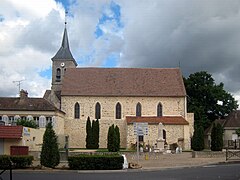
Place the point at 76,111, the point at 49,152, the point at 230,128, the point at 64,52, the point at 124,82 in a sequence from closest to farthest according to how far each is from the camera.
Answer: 1. the point at 49,152
2. the point at 76,111
3. the point at 124,82
4. the point at 230,128
5. the point at 64,52

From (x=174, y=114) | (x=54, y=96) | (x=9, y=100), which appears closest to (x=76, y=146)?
(x=54, y=96)

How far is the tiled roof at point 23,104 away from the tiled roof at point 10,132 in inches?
653

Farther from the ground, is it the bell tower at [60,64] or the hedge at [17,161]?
the bell tower at [60,64]

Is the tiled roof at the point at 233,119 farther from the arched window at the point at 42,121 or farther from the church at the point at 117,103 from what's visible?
the arched window at the point at 42,121

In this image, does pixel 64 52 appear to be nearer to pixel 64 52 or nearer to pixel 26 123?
pixel 64 52

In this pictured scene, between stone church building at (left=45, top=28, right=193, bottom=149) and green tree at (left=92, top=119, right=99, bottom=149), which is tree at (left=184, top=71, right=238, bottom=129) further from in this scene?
green tree at (left=92, top=119, right=99, bottom=149)

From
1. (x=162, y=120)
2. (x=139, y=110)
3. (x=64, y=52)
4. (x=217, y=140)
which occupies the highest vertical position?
(x=64, y=52)

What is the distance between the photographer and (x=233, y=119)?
61.3 metres

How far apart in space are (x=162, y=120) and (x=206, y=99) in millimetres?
15205

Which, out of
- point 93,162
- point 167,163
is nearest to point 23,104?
point 167,163

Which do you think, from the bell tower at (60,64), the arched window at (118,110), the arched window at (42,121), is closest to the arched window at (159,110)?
the arched window at (118,110)

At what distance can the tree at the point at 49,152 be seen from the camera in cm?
2334

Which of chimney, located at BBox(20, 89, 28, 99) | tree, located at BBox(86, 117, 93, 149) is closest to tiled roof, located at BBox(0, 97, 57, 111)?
chimney, located at BBox(20, 89, 28, 99)

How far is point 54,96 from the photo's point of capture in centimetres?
5400
